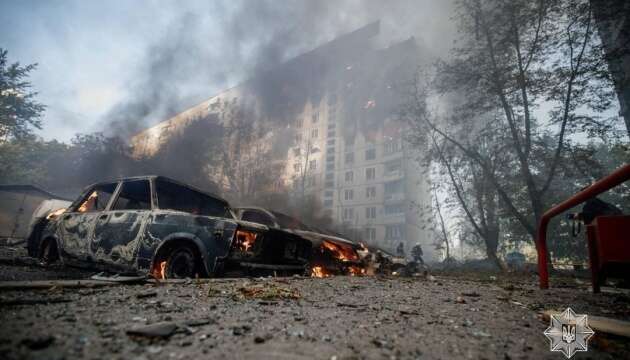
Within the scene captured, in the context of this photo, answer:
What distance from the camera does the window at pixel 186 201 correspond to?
463 cm

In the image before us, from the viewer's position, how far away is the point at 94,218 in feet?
15.4

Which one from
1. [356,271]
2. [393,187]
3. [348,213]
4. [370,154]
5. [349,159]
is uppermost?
[370,154]

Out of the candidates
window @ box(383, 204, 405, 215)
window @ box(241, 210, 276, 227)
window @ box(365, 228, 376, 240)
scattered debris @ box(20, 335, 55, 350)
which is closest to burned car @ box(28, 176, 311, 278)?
window @ box(241, 210, 276, 227)

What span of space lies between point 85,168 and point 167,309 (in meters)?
35.8

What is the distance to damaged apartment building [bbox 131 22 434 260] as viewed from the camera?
112ft

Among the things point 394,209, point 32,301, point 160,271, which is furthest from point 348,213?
point 32,301

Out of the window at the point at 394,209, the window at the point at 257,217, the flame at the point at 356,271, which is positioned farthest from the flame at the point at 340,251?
the window at the point at 394,209

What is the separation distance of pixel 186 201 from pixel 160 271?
4.73ft

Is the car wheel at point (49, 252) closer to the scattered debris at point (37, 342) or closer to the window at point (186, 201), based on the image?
the window at point (186, 201)

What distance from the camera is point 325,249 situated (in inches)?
231

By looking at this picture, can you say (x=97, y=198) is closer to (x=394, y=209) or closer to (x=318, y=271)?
(x=318, y=271)

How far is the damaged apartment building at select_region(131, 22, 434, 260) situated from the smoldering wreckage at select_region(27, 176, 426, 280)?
949 inches

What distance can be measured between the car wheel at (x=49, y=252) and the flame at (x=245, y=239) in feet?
13.3

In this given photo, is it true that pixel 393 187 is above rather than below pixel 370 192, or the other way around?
above
